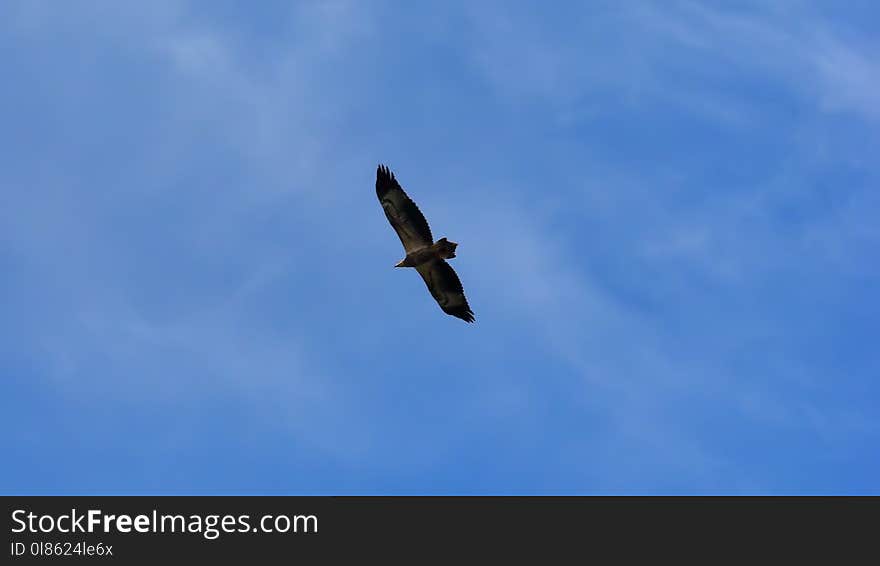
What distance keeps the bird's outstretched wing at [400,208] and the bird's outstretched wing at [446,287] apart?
1.34 meters

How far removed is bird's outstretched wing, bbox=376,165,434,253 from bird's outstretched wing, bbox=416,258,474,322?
134 cm

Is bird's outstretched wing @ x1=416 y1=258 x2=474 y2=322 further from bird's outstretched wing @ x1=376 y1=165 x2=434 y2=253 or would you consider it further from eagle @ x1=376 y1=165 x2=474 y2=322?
bird's outstretched wing @ x1=376 y1=165 x2=434 y2=253

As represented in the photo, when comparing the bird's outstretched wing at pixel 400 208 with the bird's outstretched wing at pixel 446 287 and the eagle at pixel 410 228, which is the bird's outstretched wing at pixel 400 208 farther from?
the bird's outstretched wing at pixel 446 287

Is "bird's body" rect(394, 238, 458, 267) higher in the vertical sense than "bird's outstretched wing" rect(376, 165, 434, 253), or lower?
lower

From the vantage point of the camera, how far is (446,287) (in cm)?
6238

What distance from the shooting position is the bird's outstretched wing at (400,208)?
5988 cm

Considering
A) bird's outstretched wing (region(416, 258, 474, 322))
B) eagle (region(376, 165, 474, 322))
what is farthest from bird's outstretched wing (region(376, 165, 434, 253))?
bird's outstretched wing (region(416, 258, 474, 322))

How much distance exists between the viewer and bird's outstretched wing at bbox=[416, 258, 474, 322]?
61.2 metres

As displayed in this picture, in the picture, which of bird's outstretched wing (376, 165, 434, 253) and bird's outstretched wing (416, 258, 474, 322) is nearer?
bird's outstretched wing (376, 165, 434, 253)

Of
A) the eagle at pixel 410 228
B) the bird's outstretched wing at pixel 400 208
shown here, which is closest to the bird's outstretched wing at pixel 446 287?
the eagle at pixel 410 228
